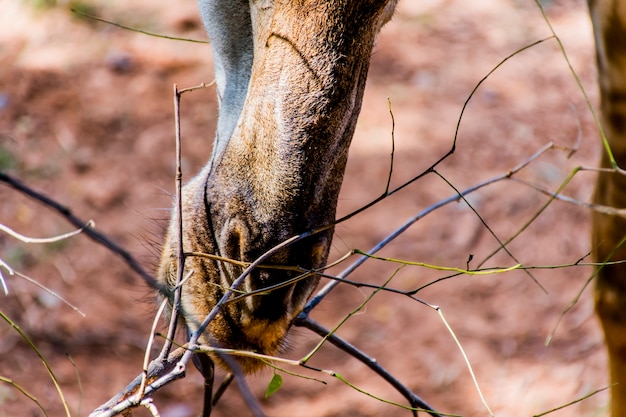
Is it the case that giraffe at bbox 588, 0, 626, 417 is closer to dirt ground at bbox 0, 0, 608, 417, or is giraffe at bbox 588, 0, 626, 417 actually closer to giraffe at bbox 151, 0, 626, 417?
dirt ground at bbox 0, 0, 608, 417

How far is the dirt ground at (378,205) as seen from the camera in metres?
3.00

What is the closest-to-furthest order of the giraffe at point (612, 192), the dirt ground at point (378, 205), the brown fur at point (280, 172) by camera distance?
the brown fur at point (280, 172)
the giraffe at point (612, 192)
the dirt ground at point (378, 205)

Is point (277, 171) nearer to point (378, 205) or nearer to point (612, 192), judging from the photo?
point (612, 192)

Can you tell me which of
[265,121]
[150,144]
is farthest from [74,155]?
[265,121]

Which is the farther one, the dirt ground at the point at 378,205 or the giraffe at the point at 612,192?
the dirt ground at the point at 378,205

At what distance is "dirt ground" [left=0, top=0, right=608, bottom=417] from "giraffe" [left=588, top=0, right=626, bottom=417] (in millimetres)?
326

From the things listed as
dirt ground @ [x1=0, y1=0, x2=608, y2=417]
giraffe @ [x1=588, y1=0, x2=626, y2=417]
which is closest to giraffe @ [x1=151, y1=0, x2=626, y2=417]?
giraffe @ [x1=588, y1=0, x2=626, y2=417]

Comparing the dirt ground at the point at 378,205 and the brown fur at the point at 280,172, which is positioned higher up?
the dirt ground at the point at 378,205

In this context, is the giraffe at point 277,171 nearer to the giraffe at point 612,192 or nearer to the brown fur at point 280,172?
the brown fur at point 280,172

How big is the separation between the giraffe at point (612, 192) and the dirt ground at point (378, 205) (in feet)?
1.07

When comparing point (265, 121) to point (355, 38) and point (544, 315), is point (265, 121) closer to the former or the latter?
point (355, 38)

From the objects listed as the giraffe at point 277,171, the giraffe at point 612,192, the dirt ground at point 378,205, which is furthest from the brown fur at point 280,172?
the dirt ground at point 378,205

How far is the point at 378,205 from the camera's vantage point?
12.5ft

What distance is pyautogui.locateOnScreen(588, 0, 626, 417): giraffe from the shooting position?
2.09 m
